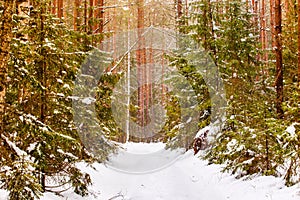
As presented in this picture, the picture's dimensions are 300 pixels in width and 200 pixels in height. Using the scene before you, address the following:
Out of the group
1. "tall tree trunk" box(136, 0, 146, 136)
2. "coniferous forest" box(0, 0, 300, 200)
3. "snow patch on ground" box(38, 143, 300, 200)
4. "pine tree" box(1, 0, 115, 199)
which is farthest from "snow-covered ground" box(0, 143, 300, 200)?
"tall tree trunk" box(136, 0, 146, 136)

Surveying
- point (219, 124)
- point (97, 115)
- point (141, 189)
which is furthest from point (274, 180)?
point (97, 115)

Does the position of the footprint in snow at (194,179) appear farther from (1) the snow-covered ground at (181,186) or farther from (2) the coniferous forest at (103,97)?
(2) the coniferous forest at (103,97)

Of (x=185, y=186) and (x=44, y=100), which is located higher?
(x=44, y=100)

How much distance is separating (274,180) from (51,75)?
18.8ft

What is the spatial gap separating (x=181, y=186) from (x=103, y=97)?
4.04 meters

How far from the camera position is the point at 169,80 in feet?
52.5

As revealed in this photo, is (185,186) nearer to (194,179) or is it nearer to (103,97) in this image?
(194,179)

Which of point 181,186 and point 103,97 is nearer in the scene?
point 181,186

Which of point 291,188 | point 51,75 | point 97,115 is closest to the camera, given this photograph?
point 291,188

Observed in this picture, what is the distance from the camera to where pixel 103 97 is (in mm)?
12055

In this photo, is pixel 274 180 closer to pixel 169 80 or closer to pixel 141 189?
pixel 141 189

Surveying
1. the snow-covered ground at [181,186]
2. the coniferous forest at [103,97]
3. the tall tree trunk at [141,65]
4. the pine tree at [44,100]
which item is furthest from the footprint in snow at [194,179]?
the tall tree trunk at [141,65]

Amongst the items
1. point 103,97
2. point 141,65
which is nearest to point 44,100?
point 103,97

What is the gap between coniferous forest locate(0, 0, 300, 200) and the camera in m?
5.48
